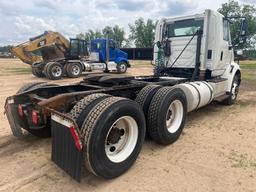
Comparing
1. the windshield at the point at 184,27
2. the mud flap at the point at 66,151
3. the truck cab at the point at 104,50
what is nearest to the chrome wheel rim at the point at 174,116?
the mud flap at the point at 66,151

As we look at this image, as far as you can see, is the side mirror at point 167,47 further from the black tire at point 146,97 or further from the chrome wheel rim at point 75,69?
the chrome wheel rim at point 75,69

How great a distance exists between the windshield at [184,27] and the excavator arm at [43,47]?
11.2 metres

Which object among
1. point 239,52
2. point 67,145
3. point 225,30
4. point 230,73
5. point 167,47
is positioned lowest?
point 67,145

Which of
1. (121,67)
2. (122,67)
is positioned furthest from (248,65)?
(121,67)

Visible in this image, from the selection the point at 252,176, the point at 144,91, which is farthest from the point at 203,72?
the point at 252,176

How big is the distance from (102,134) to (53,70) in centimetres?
1218

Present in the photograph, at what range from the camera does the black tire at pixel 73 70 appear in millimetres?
14984

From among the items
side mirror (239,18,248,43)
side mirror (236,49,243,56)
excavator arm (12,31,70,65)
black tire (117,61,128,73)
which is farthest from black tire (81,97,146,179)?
black tire (117,61,128,73)

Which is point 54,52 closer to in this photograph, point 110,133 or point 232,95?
point 232,95

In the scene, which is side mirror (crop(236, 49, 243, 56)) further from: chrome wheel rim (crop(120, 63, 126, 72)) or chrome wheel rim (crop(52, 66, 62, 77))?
chrome wheel rim (crop(120, 63, 126, 72))

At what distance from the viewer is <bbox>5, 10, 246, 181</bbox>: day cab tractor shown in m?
2.93

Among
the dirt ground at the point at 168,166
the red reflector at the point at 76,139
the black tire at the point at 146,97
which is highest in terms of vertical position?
the black tire at the point at 146,97

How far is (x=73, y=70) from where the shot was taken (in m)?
15.2

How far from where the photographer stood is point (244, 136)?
478 centimetres
